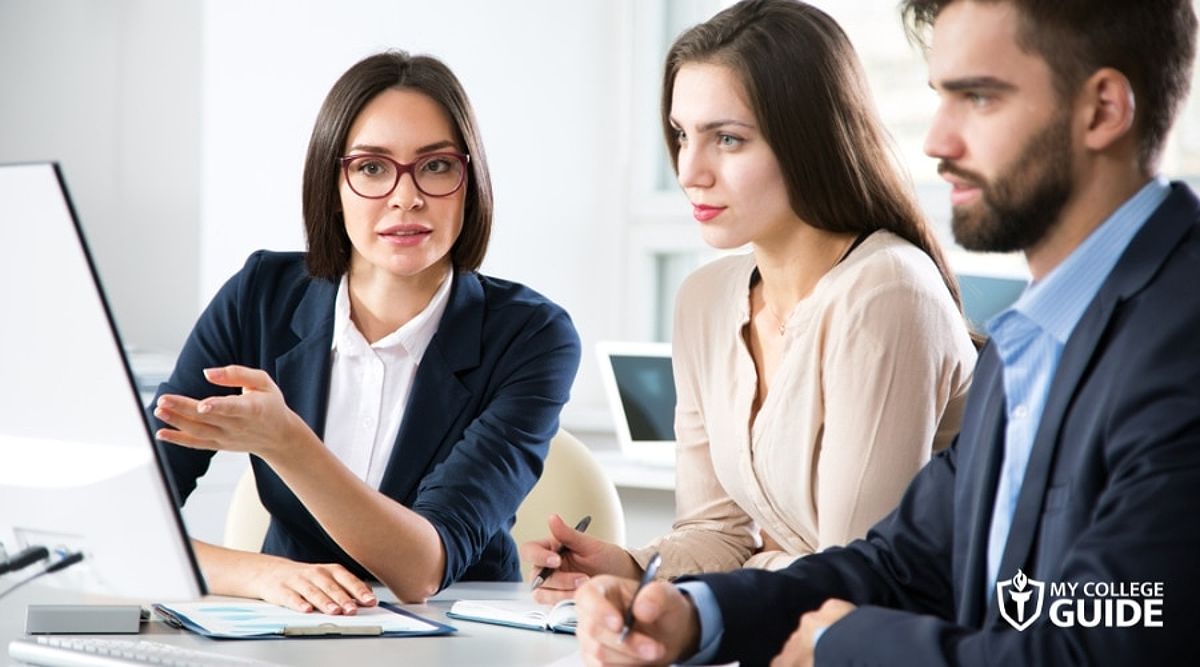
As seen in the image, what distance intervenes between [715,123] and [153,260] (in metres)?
2.12

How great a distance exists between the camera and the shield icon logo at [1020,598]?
3.98 ft

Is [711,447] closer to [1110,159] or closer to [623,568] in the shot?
[623,568]

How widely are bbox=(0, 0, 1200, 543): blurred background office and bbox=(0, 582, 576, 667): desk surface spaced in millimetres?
1664

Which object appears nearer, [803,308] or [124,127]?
[803,308]

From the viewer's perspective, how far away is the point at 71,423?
115cm

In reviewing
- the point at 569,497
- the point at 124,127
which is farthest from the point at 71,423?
the point at 124,127

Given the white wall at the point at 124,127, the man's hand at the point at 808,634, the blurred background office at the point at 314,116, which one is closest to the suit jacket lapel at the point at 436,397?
the man's hand at the point at 808,634

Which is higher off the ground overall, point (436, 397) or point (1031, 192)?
point (1031, 192)

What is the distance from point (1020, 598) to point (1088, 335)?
23 cm


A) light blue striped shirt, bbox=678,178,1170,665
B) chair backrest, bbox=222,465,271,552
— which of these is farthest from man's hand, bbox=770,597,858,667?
chair backrest, bbox=222,465,271,552

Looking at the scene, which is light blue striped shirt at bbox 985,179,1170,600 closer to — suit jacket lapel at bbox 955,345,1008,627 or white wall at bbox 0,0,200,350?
suit jacket lapel at bbox 955,345,1008,627

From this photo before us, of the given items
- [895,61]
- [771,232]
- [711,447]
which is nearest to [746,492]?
[711,447]

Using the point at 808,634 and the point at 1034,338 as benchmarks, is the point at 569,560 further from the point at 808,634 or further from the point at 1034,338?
the point at 1034,338

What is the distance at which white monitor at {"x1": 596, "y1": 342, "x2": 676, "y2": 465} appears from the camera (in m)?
3.33
